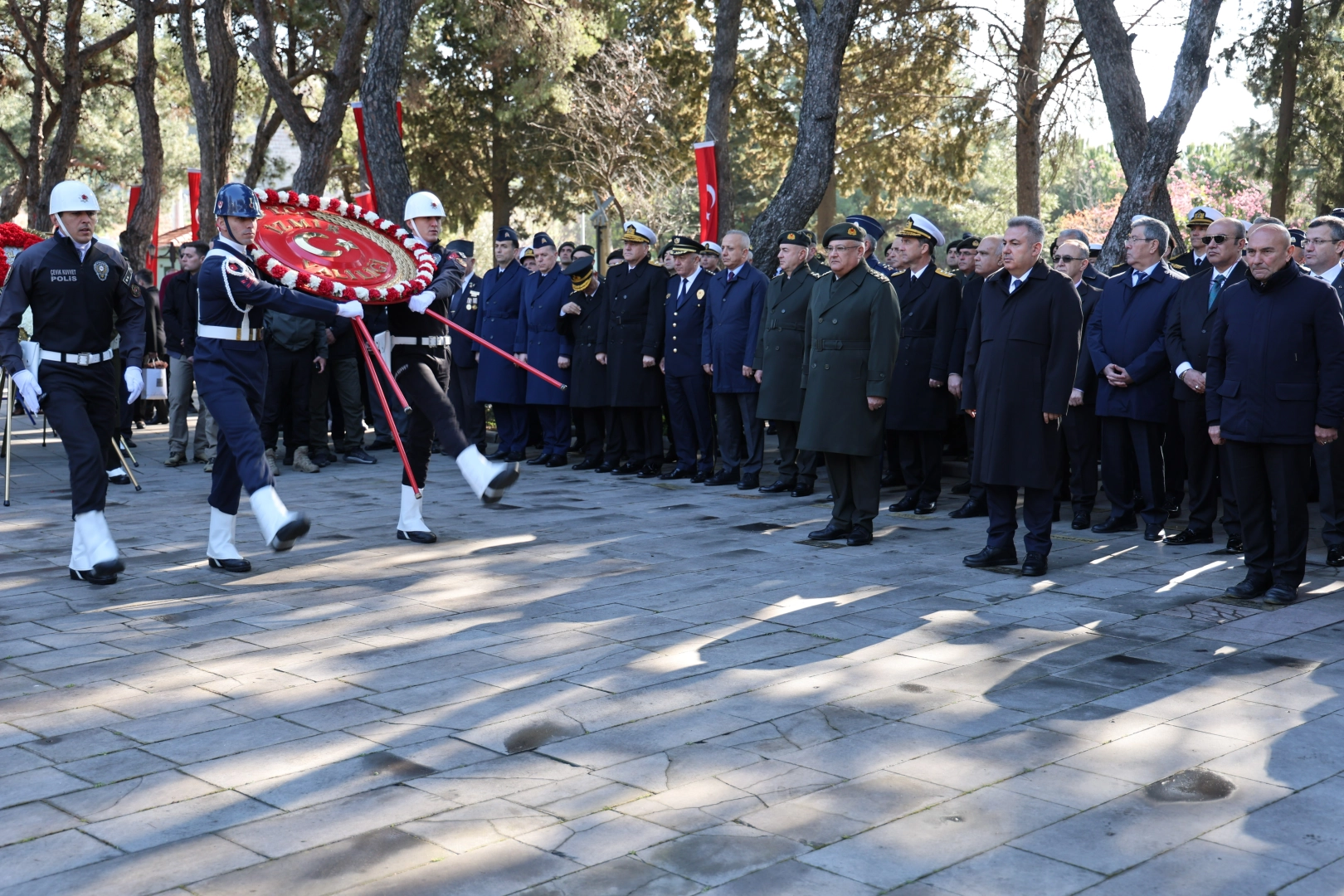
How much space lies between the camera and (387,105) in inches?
606

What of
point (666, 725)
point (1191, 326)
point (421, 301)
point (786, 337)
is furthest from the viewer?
point (786, 337)

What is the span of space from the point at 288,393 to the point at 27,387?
4.72 meters

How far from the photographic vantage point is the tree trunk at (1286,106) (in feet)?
64.6

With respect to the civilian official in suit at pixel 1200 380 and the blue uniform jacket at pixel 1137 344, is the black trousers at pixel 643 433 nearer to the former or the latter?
the blue uniform jacket at pixel 1137 344

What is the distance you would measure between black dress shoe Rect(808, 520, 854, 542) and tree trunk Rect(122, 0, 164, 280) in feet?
51.8

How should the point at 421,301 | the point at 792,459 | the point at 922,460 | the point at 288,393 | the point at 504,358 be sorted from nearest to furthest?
1. the point at 421,301
2. the point at 922,460
3. the point at 792,459
4. the point at 288,393
5. the point at 504,358

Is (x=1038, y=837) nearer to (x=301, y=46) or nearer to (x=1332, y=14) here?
(x=1332, y=14)

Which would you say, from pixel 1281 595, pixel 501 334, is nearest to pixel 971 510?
pixel 1281 595

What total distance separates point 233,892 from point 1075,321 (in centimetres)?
538

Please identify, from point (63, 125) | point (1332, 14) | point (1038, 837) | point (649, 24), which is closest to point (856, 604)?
point (1038, 837)

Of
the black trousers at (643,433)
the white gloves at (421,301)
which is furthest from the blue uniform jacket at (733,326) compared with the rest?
the white gloves at (421,301)

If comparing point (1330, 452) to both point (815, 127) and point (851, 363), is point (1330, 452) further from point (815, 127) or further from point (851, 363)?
point (815, 127)

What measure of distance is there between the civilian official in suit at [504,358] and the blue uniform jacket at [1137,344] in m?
5.76

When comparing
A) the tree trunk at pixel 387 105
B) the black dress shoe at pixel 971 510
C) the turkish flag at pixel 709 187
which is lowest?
the black dress shoe at pixel 971 510
